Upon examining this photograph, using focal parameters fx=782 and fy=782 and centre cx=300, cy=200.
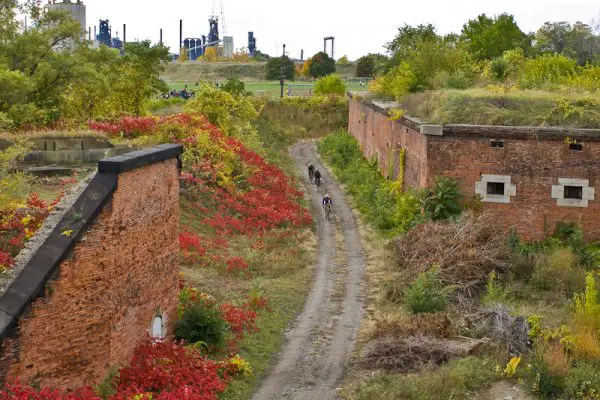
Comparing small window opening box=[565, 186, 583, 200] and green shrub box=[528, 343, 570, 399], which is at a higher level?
small window opening box=[565, 186, 583, 200]

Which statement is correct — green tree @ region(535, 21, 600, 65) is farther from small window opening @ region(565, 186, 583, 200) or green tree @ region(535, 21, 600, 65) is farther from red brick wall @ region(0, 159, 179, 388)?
red brick wall @ region(0, 159, 179, 388)

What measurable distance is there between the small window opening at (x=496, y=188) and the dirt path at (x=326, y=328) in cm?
429

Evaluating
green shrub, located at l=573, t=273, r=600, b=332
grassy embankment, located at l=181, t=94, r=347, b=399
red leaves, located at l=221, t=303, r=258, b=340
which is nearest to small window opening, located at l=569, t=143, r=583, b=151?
green shrub, located at l=573, t=273, r=600, b=332

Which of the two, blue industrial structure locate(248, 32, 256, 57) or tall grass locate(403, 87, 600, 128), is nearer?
tall grass locate(403, 87, 600, 128)

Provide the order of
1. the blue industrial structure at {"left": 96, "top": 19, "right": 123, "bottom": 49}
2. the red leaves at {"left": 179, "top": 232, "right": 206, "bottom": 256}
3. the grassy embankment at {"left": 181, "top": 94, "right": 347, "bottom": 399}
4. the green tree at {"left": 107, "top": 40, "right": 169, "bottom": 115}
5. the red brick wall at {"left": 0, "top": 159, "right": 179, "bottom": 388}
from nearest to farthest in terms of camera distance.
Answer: the red brick wall at {"left": 0, "top": 159, "right": 179, "bottom": 388}, the grassy embankment at {"left": 181, "top": 94, "right": 347, "bottom": 399}, the red leaves at {"left": 179, "top": 232, "right": 206, "bottom": 256}, the green tree at {"left": 107, "top": 40, "right": 169, "bottom": 115}, the blue industrial structure at {"left": 96, "top": 19, "right": 123, "bottom": 49}

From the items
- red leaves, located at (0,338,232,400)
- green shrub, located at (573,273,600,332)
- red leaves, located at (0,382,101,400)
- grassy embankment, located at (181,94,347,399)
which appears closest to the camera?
red leaves, located at (0,382,101,400)

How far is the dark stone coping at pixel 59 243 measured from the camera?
10352mm

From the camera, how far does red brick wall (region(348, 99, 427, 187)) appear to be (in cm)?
2445

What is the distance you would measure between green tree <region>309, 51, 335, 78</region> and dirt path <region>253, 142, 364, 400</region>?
2854 inches

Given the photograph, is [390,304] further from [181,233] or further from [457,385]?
[181,233]

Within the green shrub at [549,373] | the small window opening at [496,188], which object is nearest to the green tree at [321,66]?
the small window opening at [496,188]

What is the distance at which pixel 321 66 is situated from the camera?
322 feet

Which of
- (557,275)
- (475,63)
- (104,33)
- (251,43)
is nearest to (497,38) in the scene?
(475,63)

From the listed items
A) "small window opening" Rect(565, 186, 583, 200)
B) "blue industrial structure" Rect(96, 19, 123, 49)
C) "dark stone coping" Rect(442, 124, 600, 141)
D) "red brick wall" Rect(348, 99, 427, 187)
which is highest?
"blue industrial structure" Rect(96, 19, 123, 49)
